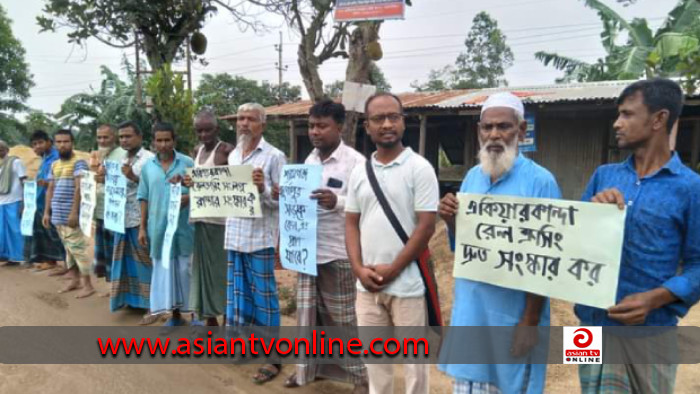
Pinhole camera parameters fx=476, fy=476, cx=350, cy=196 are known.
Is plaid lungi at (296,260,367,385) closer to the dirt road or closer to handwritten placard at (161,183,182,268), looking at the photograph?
the dirt road

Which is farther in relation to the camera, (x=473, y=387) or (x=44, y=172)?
(x=44, y=172)

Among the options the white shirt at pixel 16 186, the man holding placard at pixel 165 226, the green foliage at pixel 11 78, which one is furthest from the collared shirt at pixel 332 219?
the green foliage at pixel 11 78

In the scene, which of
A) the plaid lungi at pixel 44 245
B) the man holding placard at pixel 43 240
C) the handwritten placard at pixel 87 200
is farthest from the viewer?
the plaid lungi at pixel 44 245

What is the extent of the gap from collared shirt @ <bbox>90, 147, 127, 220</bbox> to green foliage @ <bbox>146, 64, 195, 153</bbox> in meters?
2.17

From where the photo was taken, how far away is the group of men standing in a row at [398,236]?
5.91 ft

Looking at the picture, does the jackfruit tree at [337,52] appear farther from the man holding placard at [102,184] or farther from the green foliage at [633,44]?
the green foliage at [633,44]

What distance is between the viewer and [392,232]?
95.0 inches

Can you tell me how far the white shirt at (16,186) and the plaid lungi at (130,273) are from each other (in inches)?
131

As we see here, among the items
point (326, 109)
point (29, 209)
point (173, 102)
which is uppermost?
point (173, 102)

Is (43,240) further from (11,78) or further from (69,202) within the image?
(11,78)

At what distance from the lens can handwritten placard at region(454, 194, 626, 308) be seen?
1779 mm

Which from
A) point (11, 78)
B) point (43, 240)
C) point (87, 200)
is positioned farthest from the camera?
point (11, 78)

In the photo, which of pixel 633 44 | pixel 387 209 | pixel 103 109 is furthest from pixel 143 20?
pixel 633 44

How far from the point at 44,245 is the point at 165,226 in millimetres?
3963
